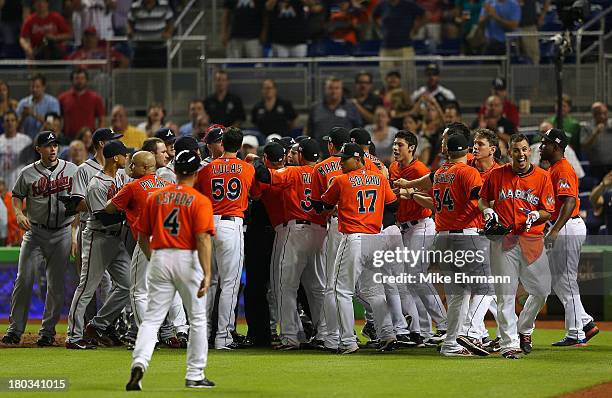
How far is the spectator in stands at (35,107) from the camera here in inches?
742

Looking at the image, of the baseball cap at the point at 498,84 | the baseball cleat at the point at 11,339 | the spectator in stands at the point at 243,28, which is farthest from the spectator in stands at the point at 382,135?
the baseball cleat at the point at 11,339

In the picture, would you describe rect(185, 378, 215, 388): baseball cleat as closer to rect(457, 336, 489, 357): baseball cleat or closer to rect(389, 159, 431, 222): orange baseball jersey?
rect(457, 336, 489, 357): baseball cleat

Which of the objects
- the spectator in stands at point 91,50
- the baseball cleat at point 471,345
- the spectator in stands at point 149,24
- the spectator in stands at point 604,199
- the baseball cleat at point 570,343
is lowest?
the baseball cleat at point 570,343

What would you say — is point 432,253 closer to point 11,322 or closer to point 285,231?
point 285,231

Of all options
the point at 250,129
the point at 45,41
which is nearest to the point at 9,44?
the point at 45,41

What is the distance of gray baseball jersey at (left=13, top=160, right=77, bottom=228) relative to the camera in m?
13.0

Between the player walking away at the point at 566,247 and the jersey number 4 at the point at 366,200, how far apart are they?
6.04 ft

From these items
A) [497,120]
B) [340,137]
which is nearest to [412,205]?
[340,137]

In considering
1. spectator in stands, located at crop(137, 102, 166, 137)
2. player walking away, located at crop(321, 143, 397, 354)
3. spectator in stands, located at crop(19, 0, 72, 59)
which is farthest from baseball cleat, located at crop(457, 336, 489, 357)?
spectator in stands, located at crop(19, 0, 72, 59)

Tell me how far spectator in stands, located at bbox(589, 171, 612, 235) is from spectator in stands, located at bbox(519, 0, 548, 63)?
3210 millimetres

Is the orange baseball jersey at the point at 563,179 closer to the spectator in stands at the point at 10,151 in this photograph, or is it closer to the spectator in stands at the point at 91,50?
the spectator in stands at the point at 10,151

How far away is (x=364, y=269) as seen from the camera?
12.1 metres

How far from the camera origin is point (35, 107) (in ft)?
62.4

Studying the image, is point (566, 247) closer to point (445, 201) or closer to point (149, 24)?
point (445, 201)
